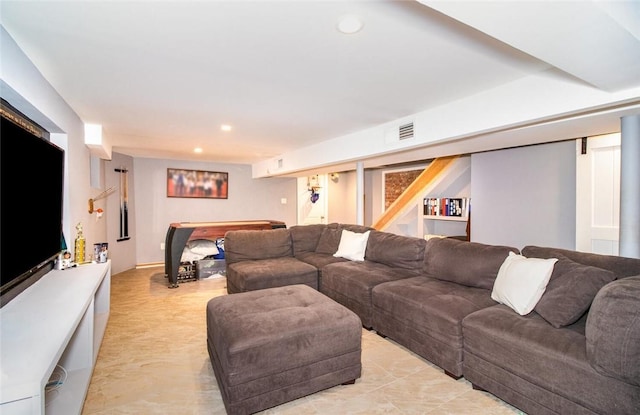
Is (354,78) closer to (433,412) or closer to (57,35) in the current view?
(57,35)

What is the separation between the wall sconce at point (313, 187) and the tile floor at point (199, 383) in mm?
5311

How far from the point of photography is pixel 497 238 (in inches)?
172

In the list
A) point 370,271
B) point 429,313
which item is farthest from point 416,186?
point 429,313

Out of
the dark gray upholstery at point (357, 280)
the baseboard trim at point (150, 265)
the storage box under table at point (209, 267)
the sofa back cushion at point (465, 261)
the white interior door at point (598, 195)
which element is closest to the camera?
the sofa back cushion at point (465, 261)

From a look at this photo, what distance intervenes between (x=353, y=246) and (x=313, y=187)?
4370 mm

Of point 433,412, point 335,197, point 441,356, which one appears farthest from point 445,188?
point 433,412

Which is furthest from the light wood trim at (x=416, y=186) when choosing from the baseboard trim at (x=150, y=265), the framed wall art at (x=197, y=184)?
the baseboard trim at (x=150, y=265)

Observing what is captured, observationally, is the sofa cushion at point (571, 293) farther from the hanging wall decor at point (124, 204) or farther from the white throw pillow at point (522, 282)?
the hanging wall decor at point (124, 204)

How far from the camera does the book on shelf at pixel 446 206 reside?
547cm

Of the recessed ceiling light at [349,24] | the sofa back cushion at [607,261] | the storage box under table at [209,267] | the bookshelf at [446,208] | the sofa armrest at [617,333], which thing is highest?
the recessed ceiling light at [349,24]

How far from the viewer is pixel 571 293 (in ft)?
6.20

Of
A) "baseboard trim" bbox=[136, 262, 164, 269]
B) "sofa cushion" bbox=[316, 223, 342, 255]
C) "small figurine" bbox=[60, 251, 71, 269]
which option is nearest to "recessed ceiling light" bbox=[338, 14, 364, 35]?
"small figurine" bbox=[60, 251, 71, 269]

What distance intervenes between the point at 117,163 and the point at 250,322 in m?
4.98

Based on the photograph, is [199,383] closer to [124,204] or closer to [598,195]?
[598,195]
